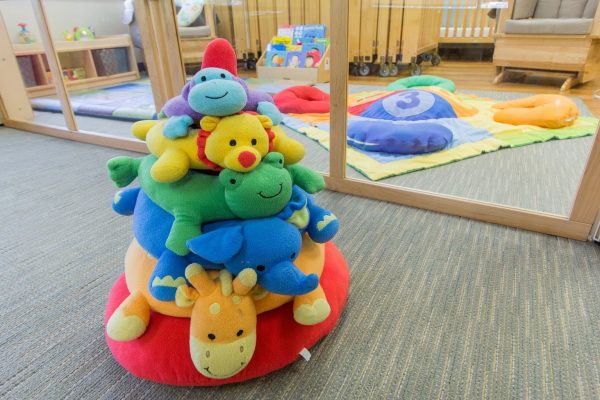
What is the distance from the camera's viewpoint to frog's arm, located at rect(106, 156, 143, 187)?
0.90 m

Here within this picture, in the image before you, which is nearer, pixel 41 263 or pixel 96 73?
pixel 41 263

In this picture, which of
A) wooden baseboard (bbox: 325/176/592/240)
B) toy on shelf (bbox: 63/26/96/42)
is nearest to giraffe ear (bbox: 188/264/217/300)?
wooden baseboard (bbox: 325/176/592/240)

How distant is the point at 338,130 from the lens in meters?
1.40

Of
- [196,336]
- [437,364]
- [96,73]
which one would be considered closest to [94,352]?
[196,336]

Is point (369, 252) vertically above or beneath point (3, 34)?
beneath

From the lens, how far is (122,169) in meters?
0.91

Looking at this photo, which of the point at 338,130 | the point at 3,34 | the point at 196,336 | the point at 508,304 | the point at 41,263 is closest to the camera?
the point at 196,336

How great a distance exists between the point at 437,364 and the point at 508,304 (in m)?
0.27

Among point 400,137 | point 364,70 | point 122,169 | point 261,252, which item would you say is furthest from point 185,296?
point 364,70

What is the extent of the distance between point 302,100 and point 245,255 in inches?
74.1

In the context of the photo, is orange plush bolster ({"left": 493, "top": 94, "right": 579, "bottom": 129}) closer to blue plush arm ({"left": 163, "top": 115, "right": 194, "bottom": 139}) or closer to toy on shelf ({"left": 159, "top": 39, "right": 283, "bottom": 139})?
toy on shelf ({"left": 159, "top": 39, "right": 283, "bottom": 139})

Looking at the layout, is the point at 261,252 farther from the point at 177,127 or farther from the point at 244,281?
the point at 177,127

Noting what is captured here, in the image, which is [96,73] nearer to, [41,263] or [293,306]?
[41,263]

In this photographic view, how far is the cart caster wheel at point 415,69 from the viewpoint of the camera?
7.20ft
